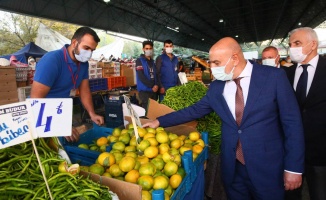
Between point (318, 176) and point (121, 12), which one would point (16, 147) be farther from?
point (121, 12)

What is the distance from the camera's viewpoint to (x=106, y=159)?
1.76 meters

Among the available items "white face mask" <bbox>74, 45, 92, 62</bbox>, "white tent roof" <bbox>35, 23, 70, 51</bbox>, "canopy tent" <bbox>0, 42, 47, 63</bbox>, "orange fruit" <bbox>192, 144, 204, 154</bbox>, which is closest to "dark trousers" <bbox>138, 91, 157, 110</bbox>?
"white face mask" <bbox>74, 45, 92, 62</bbox>

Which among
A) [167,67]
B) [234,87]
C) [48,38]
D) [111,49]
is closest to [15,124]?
[234,87]

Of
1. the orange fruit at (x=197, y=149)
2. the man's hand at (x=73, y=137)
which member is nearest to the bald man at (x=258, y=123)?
the orange fruit at (x=197, y=149)

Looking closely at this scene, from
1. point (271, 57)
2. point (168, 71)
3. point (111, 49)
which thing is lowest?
point (168, 71)

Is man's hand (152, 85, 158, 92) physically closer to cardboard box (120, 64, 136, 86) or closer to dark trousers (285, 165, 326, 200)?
dark trousers (285, 165, 326, 200)

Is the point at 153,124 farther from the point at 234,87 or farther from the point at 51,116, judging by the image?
the point at 51,116

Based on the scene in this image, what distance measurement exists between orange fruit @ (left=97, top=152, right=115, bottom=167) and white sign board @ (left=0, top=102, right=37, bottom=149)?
67cm

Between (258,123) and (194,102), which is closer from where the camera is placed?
(258,123)

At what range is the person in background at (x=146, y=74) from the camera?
5148mm

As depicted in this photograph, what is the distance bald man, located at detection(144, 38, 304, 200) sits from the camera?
183 cm

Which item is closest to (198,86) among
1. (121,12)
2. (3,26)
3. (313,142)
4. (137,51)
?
(313,142)

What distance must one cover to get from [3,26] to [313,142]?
87.3ft

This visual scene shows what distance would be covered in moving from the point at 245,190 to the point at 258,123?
696 millimetres
